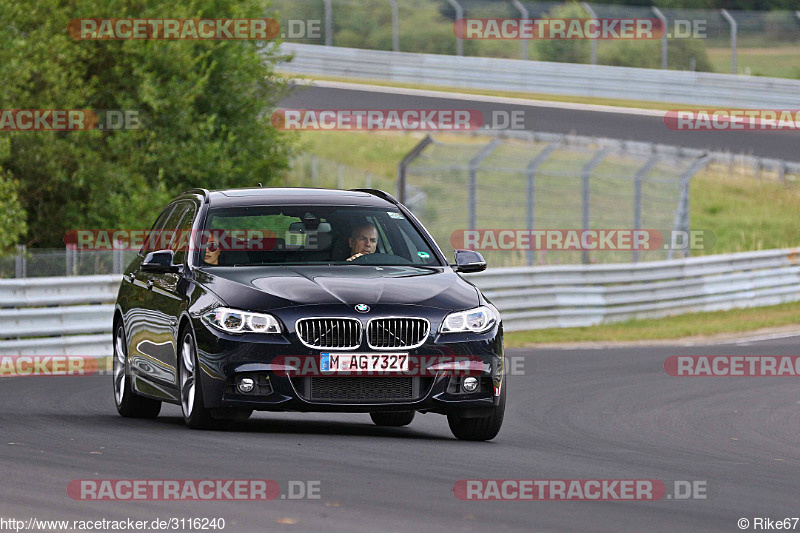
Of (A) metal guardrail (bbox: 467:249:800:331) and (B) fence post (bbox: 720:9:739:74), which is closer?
(A) metal guardrail (bbox: 467:249:800:331)

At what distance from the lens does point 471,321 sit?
32.4 feet

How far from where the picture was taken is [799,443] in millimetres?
10930

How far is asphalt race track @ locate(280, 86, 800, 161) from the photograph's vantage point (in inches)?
1588

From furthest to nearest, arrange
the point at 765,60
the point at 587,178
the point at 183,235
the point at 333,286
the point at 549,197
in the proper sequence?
the point at 765,60
the point at 549,197
the point at 587,178
the point at 183,235
the point at 333,286

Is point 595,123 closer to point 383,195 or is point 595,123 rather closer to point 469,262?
point 383,195

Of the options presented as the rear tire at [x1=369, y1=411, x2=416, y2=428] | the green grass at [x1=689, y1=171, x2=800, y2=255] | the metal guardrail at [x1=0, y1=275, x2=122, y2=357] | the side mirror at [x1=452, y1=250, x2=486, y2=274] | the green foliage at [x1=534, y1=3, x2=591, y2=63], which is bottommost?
the green grass at [x1=689, y1=171, x2=800, y2=255]

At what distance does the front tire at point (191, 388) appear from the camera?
986cm

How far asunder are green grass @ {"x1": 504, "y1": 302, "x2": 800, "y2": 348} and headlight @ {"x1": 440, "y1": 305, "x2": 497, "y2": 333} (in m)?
11.1

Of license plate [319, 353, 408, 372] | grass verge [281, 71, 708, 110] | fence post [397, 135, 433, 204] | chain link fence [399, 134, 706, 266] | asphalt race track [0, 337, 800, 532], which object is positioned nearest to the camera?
asphalt race track [0, 337, 800, 532]

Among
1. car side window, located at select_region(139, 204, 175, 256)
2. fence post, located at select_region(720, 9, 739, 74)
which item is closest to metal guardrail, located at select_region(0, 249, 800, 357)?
car side window, located at select_region(139, 204, 175, 256)

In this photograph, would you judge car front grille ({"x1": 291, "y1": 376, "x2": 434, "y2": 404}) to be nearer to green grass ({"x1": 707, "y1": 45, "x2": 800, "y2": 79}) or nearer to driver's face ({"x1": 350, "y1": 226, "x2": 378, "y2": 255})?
driver's face ({"x1": 350, "y1": 226, "x2": 378, "y2": 255})

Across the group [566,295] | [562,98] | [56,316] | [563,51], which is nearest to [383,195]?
[56,316]

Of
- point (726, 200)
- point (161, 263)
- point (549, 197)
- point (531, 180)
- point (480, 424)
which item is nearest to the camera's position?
point (480, 424)

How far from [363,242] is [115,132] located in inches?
640
